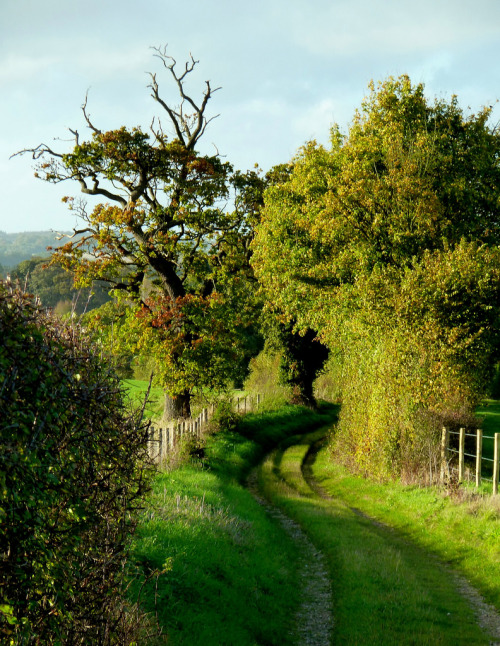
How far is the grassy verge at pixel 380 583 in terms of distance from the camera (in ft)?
33.5

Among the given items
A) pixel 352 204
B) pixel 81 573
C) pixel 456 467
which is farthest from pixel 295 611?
pixel 352 204

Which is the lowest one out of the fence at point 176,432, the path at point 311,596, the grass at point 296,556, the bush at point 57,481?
the path at point 311,596

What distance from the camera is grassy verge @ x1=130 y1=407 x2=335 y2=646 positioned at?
878 cm

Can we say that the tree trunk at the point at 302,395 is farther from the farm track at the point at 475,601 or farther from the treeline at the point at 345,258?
the farm track at the point at 475,601

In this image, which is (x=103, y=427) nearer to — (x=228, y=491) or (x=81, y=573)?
(x=81, y=573)

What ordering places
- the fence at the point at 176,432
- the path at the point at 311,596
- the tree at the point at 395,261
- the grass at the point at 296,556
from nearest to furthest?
1. the grass at the point at 296,556
2. the path at the point at 311,596
3. the fence at the point at 176,432
4. the tree at the point at 395,261

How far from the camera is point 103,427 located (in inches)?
228

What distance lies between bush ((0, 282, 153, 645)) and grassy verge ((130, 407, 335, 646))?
148 cm

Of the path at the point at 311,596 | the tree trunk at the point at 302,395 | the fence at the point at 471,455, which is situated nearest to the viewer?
the path at the point at 311,596

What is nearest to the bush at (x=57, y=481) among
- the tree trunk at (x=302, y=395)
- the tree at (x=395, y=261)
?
the tree at (x=395, y=261)

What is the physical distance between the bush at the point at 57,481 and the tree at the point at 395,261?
16.5 m

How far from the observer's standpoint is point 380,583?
12234 mm

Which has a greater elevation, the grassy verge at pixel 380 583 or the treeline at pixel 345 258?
the treeline at pixel 345 258

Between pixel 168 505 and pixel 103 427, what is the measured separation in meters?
7.62
